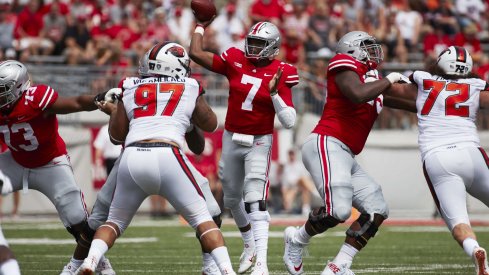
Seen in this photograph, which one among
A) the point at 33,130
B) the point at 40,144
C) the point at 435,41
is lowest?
the point at 435,41

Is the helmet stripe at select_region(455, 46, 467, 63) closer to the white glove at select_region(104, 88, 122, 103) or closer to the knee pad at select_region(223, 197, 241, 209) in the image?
the knee pad at select_region(223, 197, 241, 209)

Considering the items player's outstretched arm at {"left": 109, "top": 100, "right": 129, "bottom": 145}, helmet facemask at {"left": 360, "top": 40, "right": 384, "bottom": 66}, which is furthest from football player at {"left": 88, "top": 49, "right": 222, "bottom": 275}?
helmet facemask at {"left": 360, "top": 40, "right": 384, "bottom": 66}

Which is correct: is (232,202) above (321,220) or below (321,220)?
below

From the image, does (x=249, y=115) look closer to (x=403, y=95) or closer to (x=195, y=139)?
(x=195, y=139)

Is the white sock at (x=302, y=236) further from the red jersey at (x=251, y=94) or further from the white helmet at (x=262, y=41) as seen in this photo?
the white helmet at (x=262, y=41)

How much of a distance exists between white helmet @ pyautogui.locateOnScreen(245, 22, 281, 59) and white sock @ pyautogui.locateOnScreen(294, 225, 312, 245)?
1.61 m

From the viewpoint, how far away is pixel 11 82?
25.9ft

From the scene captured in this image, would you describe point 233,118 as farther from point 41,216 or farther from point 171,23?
point 171,23

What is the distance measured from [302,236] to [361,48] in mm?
1570

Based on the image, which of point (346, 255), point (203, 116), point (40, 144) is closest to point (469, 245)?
point (346, 255)

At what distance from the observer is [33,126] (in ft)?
26.7

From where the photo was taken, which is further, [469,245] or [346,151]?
[346,151]

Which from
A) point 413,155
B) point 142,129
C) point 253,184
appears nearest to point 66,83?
point 413,155

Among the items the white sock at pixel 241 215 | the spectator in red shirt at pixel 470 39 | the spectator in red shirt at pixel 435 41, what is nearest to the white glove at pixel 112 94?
the white sock at pixel 241 215
